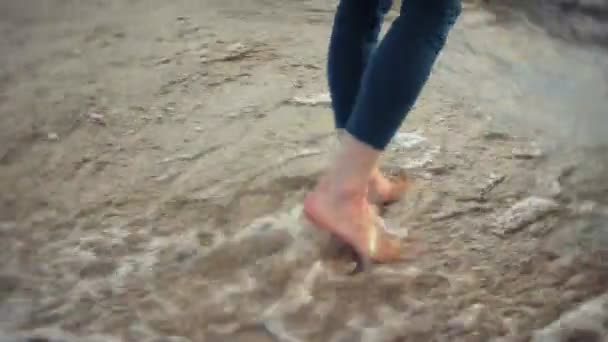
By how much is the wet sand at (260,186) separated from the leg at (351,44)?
0.72 ft

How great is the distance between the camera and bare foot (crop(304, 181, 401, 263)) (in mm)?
990

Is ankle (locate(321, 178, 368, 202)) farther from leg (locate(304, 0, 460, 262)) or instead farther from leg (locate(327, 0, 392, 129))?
leg (locate(327, 0, 392, 129))

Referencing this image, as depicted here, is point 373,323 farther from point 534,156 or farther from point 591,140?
point 591,140

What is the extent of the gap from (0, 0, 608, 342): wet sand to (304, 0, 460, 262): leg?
15 cm

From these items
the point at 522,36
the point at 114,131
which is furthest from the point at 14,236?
the point at 522,36

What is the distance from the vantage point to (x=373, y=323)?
3.17 feet

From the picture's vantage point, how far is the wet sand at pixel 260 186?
99cm

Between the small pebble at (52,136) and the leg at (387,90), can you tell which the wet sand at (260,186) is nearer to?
the small pebble at (52,136)

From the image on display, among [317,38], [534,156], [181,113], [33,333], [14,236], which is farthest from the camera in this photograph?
[317,38]

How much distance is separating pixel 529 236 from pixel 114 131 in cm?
73

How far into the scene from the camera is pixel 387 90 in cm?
88

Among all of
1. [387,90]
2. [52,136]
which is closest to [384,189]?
[387,90]

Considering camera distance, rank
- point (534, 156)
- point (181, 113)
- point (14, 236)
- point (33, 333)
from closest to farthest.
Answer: point (33, 333), point (14, 236), point (534, 156), point (181, 113)

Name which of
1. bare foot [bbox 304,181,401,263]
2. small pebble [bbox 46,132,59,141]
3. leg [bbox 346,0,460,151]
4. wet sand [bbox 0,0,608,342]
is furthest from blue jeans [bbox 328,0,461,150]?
small pebble [bbox 46,132,59,141]
